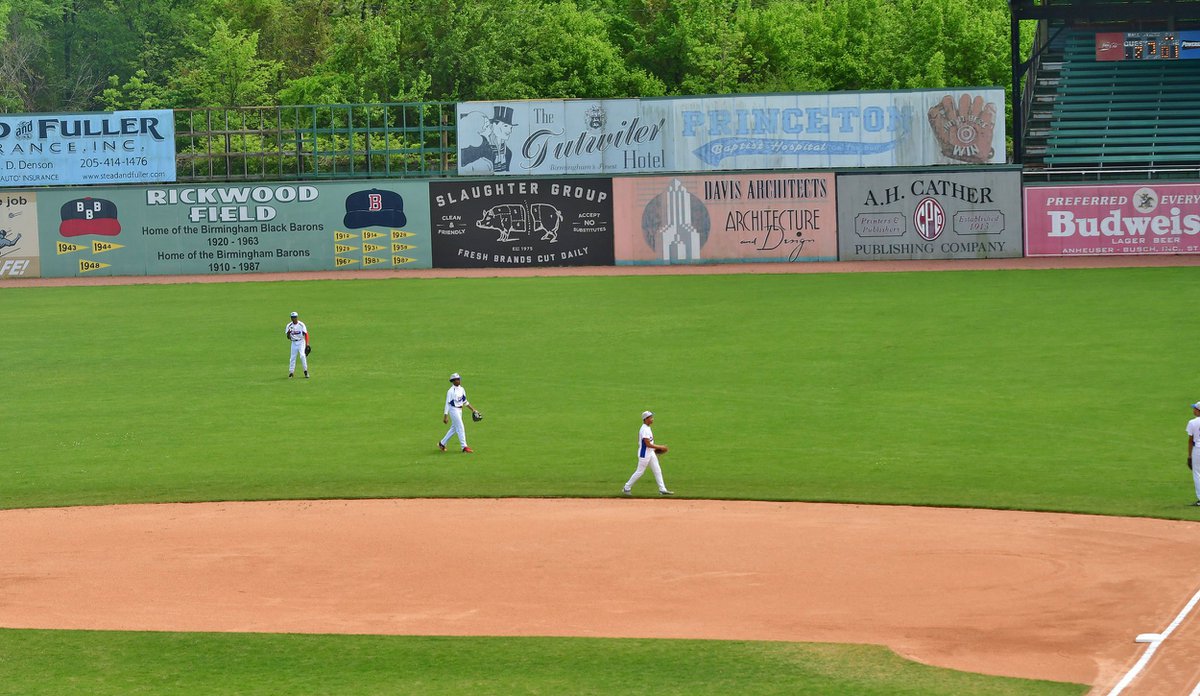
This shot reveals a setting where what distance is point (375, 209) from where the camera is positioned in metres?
59.5

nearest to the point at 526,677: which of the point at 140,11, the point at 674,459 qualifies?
the point at 674,459

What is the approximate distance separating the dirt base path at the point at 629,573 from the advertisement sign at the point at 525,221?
115 ft

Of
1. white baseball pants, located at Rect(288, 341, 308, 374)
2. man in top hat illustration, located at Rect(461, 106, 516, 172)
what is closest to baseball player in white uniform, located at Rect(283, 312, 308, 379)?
white baseball pants, located at Rect(288, 341, 308, 374)

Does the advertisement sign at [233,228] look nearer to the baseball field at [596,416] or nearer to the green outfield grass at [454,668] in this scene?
the baseball field at [596,416]

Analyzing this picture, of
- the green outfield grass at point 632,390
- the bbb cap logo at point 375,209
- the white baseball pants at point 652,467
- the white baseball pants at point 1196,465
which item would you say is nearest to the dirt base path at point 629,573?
the white baseball pants at point 652,467

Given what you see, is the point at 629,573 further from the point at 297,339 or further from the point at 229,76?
the point at 229,76

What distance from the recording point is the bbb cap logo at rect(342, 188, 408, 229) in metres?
59.3

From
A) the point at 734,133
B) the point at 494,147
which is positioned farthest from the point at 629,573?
the point at 494,147

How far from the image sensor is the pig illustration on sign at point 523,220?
192 ft

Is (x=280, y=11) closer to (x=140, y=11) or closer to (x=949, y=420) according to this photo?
(x=140, y=11)

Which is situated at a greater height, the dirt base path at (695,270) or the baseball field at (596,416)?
the dirt base path at (695,270)

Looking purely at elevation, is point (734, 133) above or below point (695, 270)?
above

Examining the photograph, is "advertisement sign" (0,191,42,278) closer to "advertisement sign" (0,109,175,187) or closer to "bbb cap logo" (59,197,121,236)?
"advertisement sign" (0,109,175,187)

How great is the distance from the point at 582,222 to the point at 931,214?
13456mm
